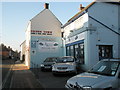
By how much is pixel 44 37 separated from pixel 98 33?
31.2 feet

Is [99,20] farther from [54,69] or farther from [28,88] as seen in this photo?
[28,88]

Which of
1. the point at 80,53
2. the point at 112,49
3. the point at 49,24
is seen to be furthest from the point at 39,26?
the point at 112,49

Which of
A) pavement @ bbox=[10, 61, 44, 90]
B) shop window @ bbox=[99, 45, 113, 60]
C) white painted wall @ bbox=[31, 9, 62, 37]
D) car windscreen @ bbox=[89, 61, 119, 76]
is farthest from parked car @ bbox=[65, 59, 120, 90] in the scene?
white painted wall @ bbox=[31, 9, 62, 37]

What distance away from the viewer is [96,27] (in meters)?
15.9

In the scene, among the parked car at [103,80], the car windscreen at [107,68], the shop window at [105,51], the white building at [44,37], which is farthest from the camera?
the white building at [44,37]

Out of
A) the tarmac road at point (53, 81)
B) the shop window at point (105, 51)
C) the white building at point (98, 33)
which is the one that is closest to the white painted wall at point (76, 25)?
the white building at point (98, 33)

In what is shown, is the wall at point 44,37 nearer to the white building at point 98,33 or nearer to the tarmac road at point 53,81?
the white building at point 98,33

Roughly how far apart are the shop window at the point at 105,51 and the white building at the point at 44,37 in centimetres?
871

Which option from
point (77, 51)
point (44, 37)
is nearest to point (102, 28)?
point (77, 51)

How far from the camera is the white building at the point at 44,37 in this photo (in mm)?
22420

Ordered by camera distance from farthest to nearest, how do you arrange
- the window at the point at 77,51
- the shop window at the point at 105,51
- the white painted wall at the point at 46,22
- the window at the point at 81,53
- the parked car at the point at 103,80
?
the white painted wall at the point at 46,22 → the window at the point at 77,51 → the window at the point at 81,53 → the shop window at the point at 105,51 → the parked car at the point at 103,80

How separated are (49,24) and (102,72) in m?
18.7

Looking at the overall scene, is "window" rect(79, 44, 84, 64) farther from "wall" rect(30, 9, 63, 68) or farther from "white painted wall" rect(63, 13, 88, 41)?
"wall" rect(30, 9, 63, 68)

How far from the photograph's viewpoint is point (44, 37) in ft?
76.2
